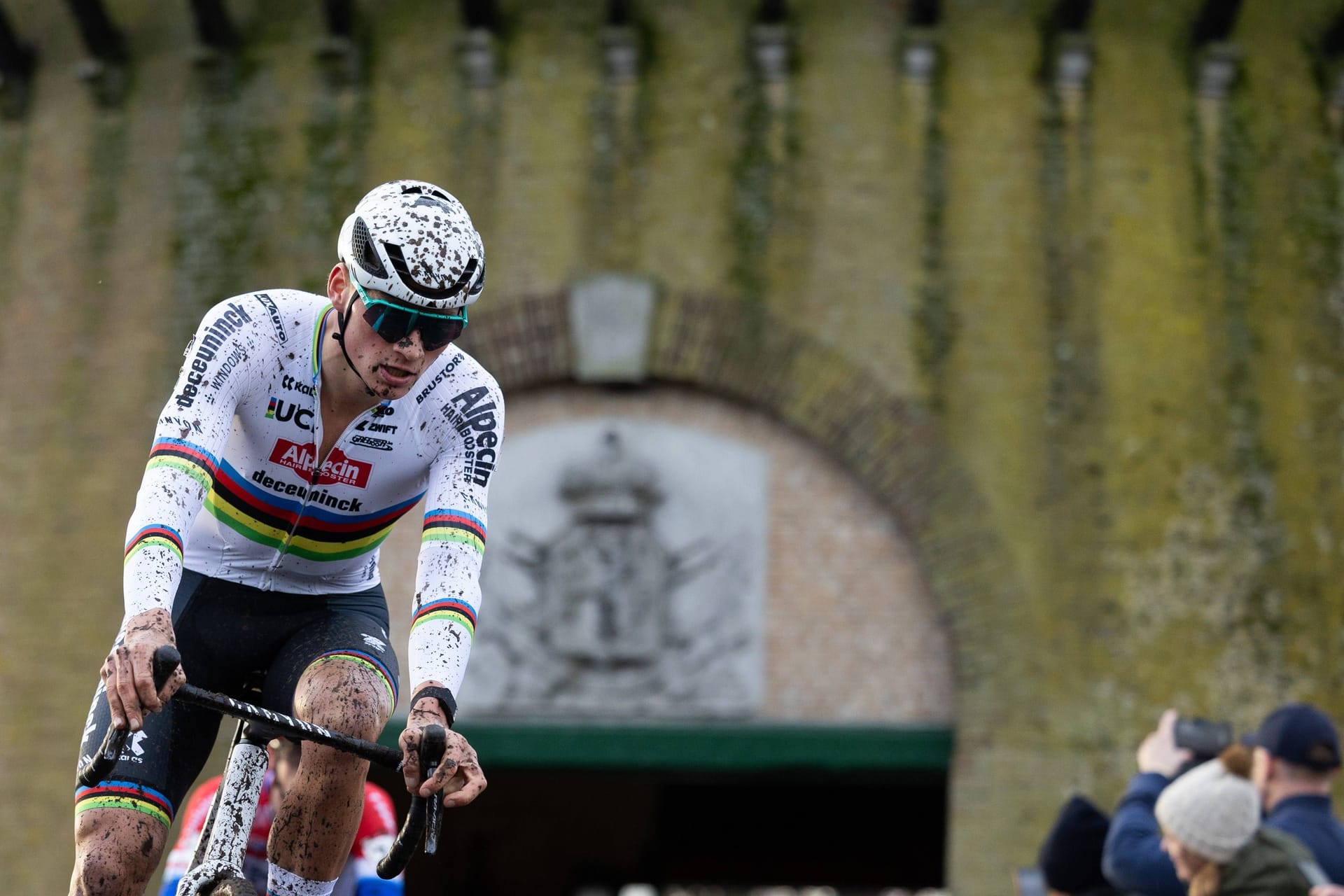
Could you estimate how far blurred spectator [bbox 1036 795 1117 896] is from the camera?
6.73 m

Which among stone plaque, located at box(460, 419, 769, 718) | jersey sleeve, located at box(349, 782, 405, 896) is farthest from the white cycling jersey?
stone plaque, located at box(460, 419, 769, 718)

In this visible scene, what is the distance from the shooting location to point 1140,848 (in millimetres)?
6098

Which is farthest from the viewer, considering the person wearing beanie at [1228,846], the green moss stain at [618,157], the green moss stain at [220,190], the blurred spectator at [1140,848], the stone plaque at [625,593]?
the green moss stain at [220,190]

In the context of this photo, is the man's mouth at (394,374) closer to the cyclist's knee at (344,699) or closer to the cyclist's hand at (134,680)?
the cyclist's knee at (344,699)

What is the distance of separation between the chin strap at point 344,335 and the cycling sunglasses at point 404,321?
0.38 feet

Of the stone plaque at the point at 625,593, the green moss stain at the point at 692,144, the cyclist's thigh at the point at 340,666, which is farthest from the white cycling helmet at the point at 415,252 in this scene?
the green moss stain at the point at 692,144

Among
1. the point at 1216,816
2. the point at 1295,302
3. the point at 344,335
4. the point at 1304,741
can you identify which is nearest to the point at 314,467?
the point at 344,335

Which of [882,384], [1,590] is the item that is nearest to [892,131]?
[882,384]

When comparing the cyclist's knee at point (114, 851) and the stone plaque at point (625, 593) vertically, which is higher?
the stone plaque at point (625, 593)

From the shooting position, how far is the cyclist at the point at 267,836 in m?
5.60

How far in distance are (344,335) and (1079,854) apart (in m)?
3.98

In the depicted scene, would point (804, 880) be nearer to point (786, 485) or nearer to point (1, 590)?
point (786, 485)

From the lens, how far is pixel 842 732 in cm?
1173

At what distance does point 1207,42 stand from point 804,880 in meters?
11.7
